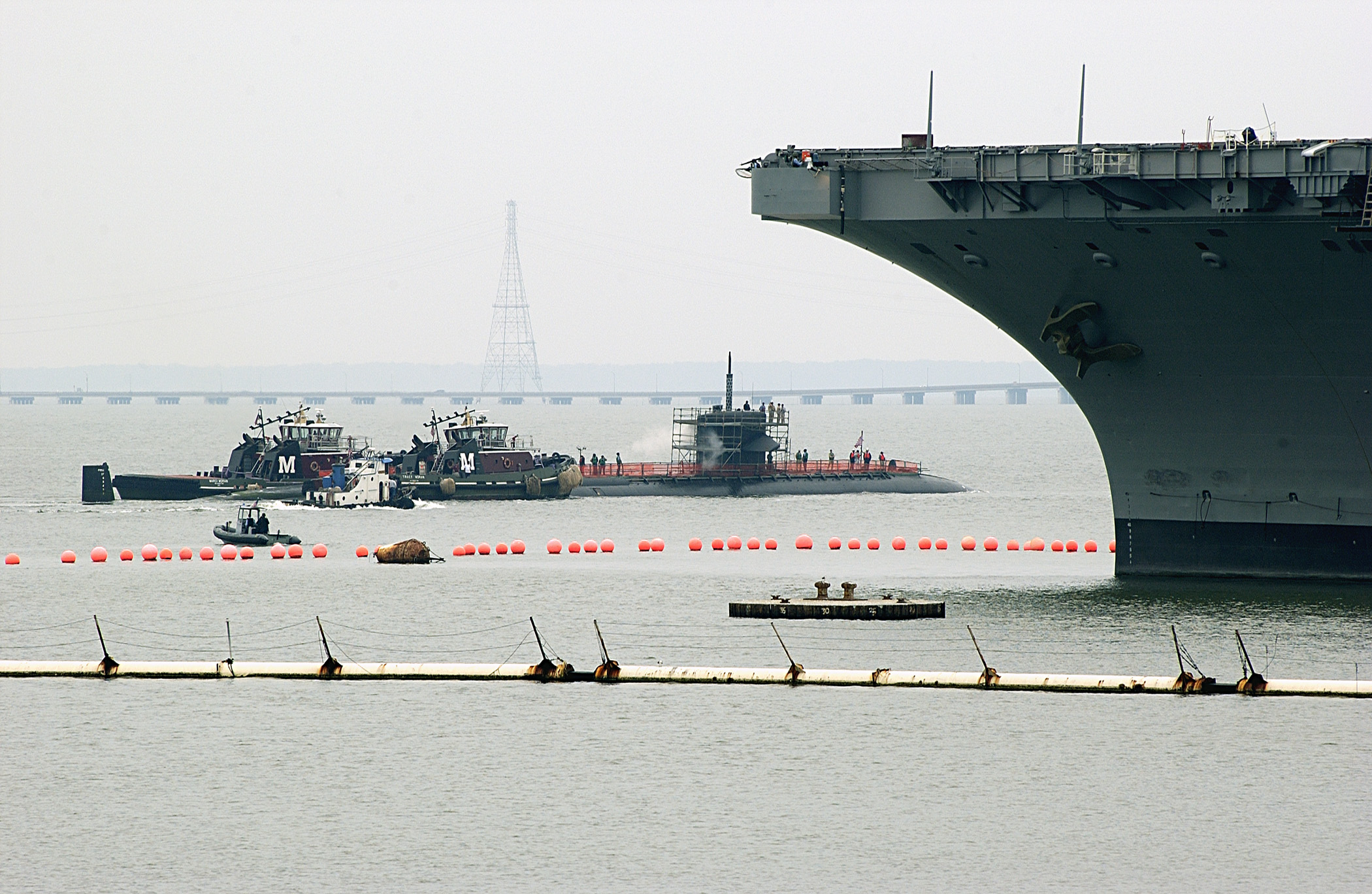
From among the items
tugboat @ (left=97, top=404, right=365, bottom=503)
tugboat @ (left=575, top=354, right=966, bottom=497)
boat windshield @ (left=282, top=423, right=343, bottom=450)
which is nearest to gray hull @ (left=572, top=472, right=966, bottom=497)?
tugboat @ (left=575, top=354, right=966, bottom=497)

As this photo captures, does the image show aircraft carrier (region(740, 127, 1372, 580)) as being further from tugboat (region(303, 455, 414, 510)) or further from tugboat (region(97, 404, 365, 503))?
tugboat (region(97, 404, 365, 503))

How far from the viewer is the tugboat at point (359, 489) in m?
76.6

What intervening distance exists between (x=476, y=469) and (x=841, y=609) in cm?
4933

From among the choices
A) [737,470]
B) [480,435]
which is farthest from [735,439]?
[480,435]

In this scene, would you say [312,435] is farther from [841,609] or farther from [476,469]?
[841,609]

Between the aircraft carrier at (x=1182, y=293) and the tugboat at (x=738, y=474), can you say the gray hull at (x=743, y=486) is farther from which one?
A: the aircraft carrier at (x=1182, y=293)

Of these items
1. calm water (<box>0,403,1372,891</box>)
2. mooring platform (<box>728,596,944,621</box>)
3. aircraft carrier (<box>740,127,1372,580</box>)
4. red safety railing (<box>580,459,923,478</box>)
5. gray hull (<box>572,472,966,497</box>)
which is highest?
aircraft carrier (<box>740,127,1372,580</box>)

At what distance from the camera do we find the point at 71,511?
76188 millimetres

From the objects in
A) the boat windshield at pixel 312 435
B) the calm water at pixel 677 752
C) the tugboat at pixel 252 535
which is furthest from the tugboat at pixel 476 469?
the calm water at pixel 677 752

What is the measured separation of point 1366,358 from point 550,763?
2037 cm

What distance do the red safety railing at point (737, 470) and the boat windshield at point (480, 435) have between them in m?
6.87

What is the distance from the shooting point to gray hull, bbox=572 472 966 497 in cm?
8925

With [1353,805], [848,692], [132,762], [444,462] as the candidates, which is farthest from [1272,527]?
[444,462]

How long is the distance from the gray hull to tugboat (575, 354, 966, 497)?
35mm
